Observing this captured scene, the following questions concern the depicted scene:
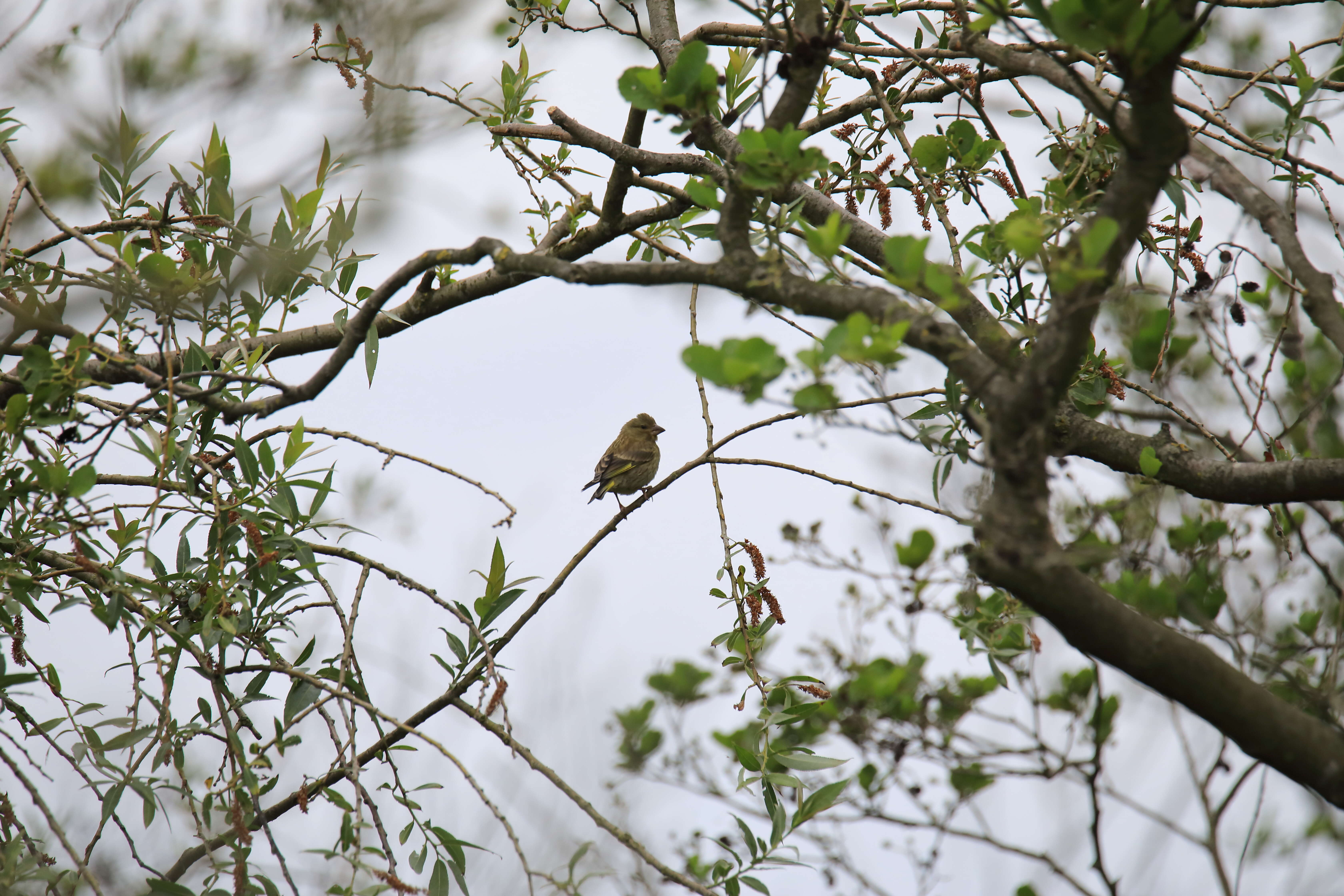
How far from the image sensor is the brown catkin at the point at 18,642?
9.32ft

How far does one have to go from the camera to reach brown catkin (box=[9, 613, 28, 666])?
284cm

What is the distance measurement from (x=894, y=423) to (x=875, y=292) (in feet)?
0.91

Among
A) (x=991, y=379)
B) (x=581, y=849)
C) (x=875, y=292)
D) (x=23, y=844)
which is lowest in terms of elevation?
(x=23, y=844)

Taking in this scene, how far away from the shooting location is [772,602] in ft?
10.3

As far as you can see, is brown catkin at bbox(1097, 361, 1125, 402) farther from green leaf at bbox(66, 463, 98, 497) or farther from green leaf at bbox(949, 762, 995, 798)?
green leaf at bbox(66, 463, 98, 497)

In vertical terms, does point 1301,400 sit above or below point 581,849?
above

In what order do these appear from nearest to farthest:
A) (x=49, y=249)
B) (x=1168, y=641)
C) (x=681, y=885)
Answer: (x=1168, y=641), (x=681, y=885), (x=49, y=249)

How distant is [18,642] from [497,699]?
1.54 metres

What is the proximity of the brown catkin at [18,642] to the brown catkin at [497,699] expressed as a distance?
1456 millimetres

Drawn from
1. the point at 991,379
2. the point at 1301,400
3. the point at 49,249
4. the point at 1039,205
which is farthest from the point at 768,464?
the point at 1301,400

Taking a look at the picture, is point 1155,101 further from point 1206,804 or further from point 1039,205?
point 1206,804

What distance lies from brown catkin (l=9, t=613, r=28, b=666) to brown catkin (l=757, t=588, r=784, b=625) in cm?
221

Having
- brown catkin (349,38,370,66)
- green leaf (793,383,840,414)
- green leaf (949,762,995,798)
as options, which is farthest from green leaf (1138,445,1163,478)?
brown catkin (349,38,370,66)

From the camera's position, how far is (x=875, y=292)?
6.61ft
